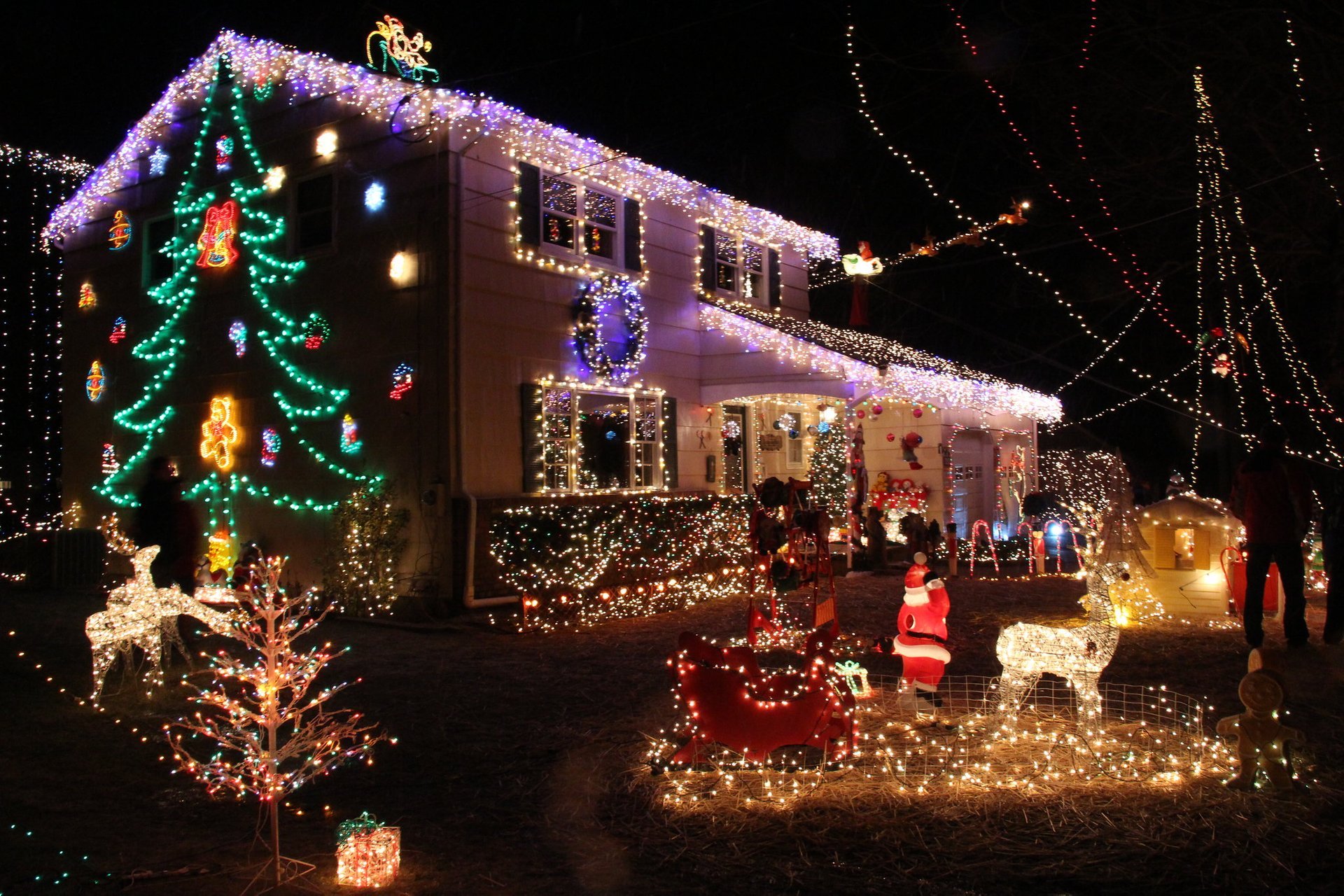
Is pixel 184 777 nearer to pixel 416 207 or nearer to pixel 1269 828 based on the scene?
pixel 1269 828

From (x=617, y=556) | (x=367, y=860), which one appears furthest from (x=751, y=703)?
(x=617, y=556)

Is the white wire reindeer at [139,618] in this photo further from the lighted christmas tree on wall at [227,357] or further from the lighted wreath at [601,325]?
the lighted wreath at [601,325]

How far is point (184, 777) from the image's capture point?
548 cm

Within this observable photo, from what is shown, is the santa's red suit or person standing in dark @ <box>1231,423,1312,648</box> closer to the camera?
the santa's red suit

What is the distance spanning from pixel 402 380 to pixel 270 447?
8.85ft

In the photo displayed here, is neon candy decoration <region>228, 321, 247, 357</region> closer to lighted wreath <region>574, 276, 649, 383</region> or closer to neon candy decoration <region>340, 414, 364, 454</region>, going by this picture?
neon candy decoration <region>340, 414, 364, 454</region>

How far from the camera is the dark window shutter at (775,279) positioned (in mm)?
17938

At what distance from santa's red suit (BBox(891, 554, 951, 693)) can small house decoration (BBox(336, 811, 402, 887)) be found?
3320 millimetres

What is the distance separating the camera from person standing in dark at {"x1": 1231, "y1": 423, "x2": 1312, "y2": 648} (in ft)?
27.0

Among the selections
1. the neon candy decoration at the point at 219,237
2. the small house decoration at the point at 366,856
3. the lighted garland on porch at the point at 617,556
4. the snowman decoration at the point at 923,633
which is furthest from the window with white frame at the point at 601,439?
the small house decoration at the point at 366,856

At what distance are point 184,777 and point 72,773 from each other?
630 millimetres

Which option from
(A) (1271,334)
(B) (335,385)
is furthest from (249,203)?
(A) (1271,334)

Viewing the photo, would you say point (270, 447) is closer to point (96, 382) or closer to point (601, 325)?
point (96, 382)

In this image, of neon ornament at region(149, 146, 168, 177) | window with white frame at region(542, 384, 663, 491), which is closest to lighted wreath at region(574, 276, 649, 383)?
window with white frame at region(542, 384, 663, 491)
